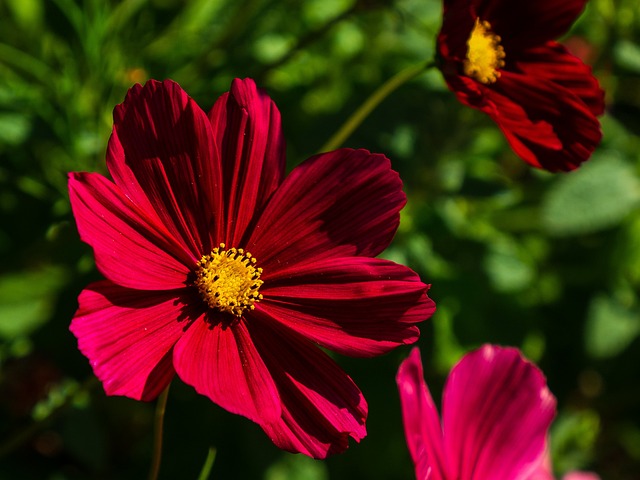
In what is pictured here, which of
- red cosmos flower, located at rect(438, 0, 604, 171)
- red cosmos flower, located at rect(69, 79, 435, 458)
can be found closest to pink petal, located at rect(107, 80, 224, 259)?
red cosmos flower, located at rect(69, 79, 435, 458)

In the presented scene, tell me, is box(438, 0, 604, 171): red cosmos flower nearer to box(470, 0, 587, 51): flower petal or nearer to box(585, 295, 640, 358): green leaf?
box(470, 0, 587, 51): flower petal

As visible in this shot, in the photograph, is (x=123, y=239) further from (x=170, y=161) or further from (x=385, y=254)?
(x=385, y=254)

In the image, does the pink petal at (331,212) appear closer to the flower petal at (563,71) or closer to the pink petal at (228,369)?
the pink petal at (228,369)

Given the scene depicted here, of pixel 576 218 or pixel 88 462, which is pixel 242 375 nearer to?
pixel 88 462

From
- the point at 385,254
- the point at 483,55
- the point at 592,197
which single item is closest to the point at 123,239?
the point at 483,55

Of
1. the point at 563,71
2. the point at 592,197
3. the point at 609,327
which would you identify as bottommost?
the point at 609,327

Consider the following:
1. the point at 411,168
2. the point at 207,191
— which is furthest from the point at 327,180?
the point at 411,168
